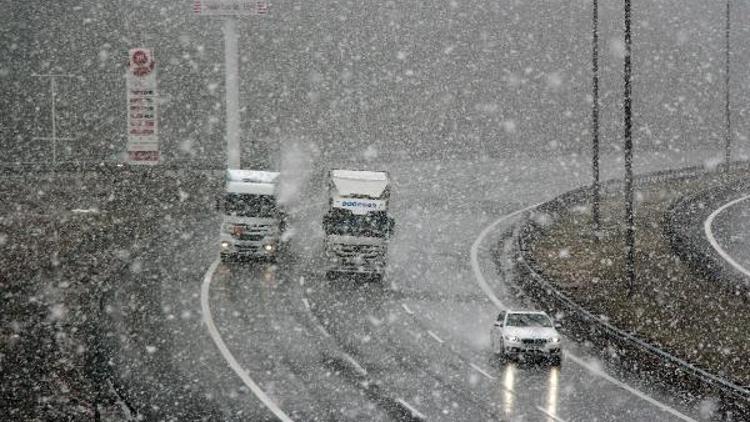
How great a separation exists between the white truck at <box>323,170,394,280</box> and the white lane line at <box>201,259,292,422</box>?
14.6ft

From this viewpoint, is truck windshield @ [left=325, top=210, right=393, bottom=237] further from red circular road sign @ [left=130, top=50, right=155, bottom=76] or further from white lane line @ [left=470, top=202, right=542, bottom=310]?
red circular road sign @ [left=130, top=50, right=155, bottom=76]

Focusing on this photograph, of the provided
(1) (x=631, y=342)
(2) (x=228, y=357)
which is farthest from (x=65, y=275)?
(1) (x=631, y=342)

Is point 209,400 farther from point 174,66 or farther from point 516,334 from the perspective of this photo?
point 174,66

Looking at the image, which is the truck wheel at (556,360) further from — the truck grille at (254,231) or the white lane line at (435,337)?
the truck grille at (254,231)

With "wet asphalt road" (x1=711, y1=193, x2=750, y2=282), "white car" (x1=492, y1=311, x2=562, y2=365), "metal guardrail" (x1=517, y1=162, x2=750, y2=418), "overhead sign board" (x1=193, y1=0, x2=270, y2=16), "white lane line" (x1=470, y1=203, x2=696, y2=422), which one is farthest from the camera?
"overhead sign board" (x1=193, y1=0, x2=270, y2=16)

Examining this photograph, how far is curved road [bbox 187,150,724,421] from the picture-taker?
2088 centimetres

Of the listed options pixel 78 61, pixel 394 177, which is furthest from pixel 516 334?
pixel 78 61

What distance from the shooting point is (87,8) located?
3492 inches

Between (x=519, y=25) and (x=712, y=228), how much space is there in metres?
54.6

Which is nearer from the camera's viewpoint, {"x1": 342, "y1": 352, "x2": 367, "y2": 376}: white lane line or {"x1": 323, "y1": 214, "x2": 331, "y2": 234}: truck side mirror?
{"x1": 342, "y1": 352, "x2": 367, "y2": 376}: white lane line

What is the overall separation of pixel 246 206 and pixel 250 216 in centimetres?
39

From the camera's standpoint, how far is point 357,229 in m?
33.2

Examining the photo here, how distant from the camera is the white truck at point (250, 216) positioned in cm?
3475

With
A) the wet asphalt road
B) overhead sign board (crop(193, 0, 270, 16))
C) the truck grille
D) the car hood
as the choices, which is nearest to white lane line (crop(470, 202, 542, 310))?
the car hood
